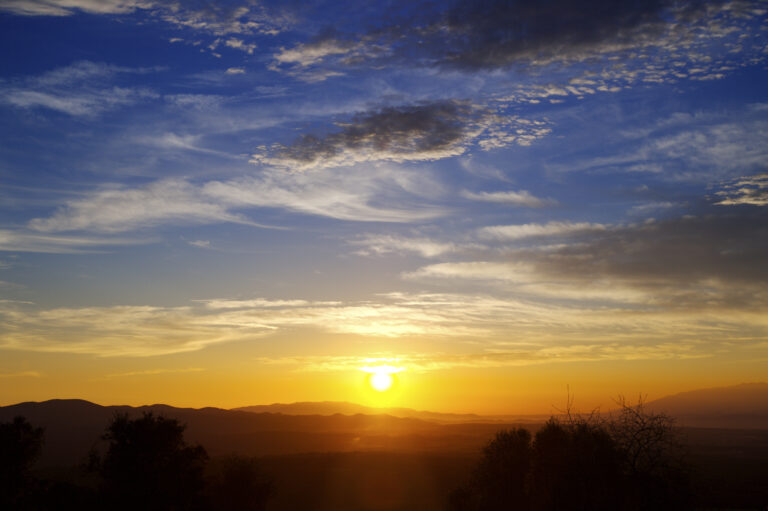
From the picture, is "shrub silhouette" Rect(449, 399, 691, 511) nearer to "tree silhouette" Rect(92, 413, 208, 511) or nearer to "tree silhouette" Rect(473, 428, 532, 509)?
"tree silhouette" Rect(473, 428, 532, 509)

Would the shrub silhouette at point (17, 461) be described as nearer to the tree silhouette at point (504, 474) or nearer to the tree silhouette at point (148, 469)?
the tree silhouette at point (148, 469)

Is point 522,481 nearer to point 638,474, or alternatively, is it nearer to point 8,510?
point 638,474

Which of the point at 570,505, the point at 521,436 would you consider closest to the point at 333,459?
the point at 521,436

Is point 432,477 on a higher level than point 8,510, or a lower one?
lower

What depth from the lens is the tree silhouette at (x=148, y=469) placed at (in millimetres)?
37281

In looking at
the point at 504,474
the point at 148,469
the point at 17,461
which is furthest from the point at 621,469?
the point at 17,461

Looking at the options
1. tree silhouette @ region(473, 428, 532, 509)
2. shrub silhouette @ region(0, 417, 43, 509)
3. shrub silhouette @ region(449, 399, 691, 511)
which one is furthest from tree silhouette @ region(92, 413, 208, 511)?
shrub silhouette @ region(449, 399, 691, 511)

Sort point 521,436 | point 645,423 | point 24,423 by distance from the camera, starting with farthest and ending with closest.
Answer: point 521,436, point 24,423, point 645,423

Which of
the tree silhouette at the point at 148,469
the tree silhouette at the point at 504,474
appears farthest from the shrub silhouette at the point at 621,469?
the tree silhouette at the point at 148,469

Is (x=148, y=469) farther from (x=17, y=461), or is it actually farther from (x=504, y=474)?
(x=504, y=474)

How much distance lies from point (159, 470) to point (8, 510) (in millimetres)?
9461

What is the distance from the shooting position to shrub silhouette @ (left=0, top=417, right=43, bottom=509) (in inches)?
1533

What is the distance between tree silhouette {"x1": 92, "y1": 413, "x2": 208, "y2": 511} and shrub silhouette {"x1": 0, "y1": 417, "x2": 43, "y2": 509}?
639 cm

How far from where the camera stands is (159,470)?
3872cm
